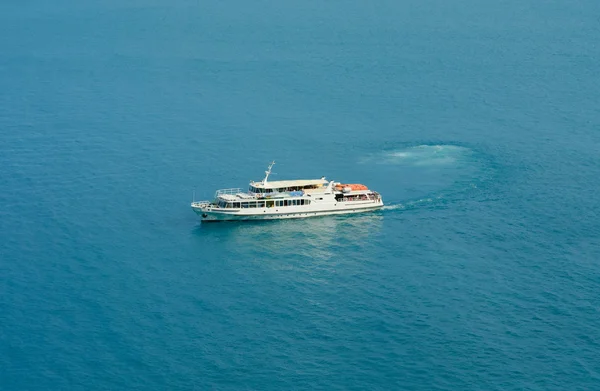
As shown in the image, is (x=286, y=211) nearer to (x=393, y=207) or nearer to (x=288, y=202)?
(x=288, y=202)

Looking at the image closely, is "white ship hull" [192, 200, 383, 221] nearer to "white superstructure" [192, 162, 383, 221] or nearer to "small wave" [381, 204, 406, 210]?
"white superstructure" [192, 162, 383, 221]

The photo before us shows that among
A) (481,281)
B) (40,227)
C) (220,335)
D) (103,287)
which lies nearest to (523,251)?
(481,281)

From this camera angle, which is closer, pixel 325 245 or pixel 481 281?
pixel 481 281

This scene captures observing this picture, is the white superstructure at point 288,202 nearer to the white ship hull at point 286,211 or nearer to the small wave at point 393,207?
the white ship hull at point 286,211

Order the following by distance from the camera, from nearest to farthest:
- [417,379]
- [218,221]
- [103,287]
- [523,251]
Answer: [417,379] < [103,287] < [523,251] < [218,221]

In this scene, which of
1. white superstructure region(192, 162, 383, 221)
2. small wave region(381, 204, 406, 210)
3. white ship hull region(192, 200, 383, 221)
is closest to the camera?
white ship hull region(192, 200, 383, 221)

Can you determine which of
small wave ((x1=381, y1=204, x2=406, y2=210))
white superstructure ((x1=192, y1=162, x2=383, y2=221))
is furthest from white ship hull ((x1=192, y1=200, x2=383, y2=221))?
small wave ((x1=381, y1=204, x2=406, y2=210))

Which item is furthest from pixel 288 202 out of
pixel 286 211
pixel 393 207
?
pixel 393 207

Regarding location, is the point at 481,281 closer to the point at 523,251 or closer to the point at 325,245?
the point at 523,251
